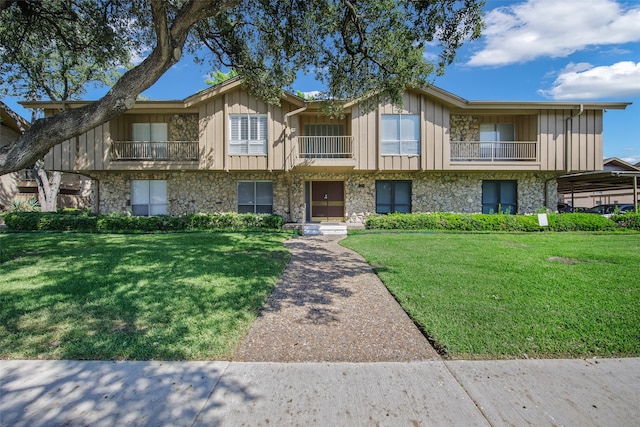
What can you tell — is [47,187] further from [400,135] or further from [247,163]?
[400,135]

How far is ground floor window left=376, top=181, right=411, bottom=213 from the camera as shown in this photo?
613 inches

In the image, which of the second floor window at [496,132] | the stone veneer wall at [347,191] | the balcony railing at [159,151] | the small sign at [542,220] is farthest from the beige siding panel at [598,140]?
the balcony railing at [159,151]

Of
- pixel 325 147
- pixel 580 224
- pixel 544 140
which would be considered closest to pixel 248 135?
pixel 325 147

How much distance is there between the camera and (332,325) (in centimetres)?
389

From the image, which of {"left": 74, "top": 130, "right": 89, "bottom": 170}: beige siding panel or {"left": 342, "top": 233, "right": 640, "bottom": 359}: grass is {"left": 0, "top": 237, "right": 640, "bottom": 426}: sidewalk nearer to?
{"left": 342, "top": 233, "right": 640, "bottom": 359}: grass

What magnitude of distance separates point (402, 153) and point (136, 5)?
36.9 ft

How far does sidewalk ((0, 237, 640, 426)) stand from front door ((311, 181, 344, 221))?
12.2m

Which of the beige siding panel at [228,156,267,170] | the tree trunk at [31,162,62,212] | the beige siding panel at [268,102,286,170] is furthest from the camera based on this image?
the tree trunk at [31,162,62,212]

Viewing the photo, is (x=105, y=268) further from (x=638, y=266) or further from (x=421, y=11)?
(x=638, y=266)

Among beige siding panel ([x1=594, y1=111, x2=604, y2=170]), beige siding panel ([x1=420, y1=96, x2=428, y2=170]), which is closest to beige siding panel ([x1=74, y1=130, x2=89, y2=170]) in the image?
beige siding panel ([x1=420, y1=96, x2=428, y2=170])

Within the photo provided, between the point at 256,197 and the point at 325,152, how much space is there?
13.6 ft

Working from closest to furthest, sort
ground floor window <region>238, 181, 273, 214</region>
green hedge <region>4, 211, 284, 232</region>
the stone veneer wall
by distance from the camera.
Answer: green hedge <region>4, 211, 284, 232</region>
the stone veneer wall
ground floor window <region>238, 181, 273, 214</region>

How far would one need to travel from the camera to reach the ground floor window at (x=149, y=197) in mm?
15586

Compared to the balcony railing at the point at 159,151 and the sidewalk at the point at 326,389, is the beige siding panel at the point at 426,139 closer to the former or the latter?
the balcony railing at the point at 159,151
